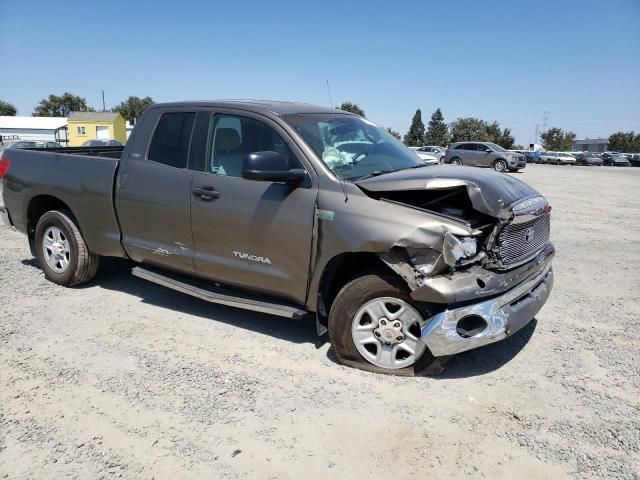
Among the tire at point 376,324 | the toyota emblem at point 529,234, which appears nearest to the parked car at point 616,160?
the toyota emblem at point 529,234

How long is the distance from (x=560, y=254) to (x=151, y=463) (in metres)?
6.38

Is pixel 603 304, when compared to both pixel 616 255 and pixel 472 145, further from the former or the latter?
pixel 472 145

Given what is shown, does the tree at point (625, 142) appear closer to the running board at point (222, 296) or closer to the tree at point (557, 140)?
the tree at point (557, 140)

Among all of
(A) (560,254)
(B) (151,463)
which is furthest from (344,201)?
(A) (560,254)

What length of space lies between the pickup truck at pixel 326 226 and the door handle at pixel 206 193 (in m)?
0.01

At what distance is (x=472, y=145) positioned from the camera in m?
30.4

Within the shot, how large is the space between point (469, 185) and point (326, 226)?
40.6 inches

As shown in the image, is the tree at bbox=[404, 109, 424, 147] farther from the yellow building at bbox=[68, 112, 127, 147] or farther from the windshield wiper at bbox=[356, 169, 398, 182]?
the windshield wiper at bbox=[356, 169, 398, 182]

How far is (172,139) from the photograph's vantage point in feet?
15.0

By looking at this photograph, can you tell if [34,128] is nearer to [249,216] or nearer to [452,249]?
[249,216]

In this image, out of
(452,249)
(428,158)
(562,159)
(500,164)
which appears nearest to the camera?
(452,249)

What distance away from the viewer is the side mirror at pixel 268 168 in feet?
11.8

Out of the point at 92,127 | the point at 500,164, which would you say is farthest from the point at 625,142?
the point at 92,127

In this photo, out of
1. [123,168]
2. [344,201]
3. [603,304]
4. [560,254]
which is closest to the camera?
[344,201]
